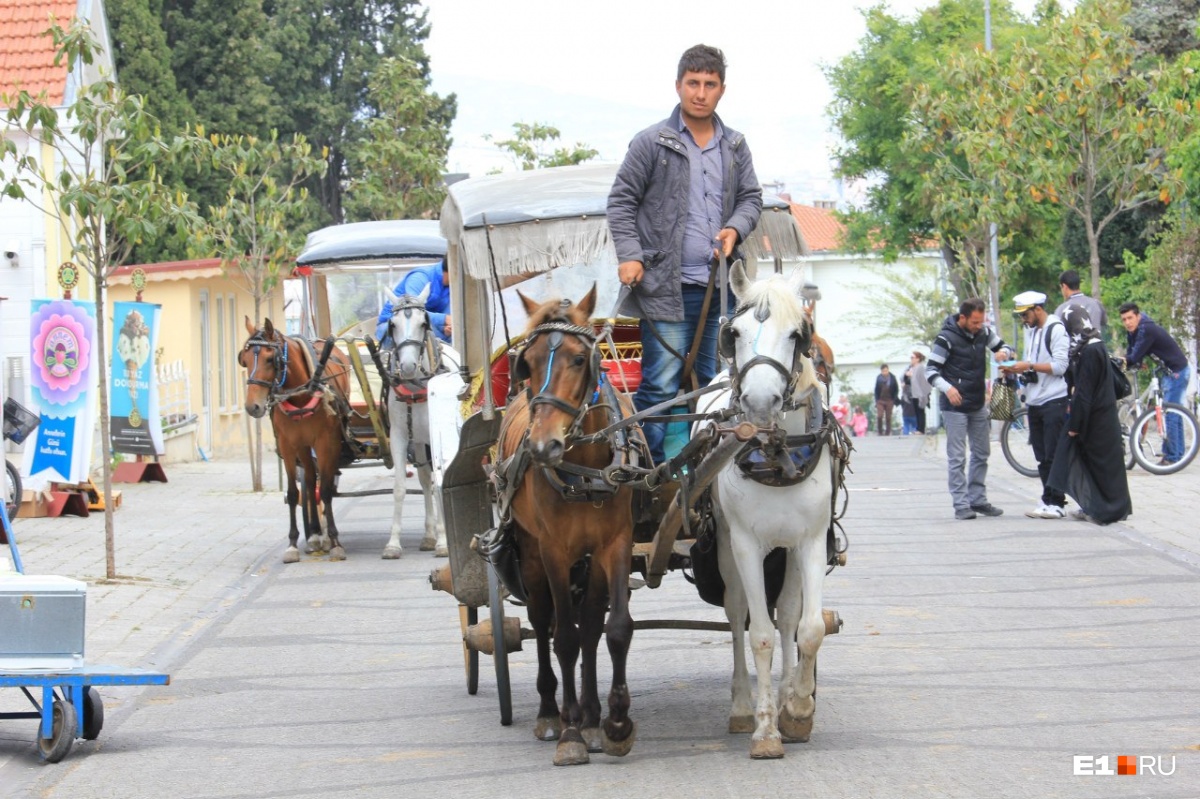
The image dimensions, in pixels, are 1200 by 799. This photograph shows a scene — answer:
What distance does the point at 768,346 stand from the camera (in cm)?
656

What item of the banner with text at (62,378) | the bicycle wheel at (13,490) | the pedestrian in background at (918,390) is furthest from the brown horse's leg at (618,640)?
the pedestrian in background at (918,390)

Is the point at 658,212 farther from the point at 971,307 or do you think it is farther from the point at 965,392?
the point at 965,392

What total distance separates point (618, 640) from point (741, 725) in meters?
0.94

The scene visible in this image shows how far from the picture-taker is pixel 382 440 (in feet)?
52.6

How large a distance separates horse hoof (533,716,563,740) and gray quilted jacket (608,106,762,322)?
196 centimetres

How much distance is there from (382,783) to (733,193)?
325 centimetres

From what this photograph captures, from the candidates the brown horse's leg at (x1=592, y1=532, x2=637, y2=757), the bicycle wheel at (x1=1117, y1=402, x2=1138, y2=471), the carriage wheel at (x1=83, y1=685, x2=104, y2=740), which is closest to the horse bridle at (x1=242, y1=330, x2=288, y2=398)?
the carriage wheel at (x1=83, y1=685, x2=104, y2=740)

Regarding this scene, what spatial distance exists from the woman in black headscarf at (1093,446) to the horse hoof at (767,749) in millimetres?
9735

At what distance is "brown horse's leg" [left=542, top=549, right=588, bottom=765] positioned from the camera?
7137 millimetres

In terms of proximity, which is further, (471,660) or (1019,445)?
(1019,445)

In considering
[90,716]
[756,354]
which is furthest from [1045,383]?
[90,716]

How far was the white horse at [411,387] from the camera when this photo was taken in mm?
14828

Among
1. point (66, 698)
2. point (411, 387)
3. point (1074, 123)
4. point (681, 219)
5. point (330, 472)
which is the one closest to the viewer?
point (66, 698)

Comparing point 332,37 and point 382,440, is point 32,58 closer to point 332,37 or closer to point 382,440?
point 382,440
